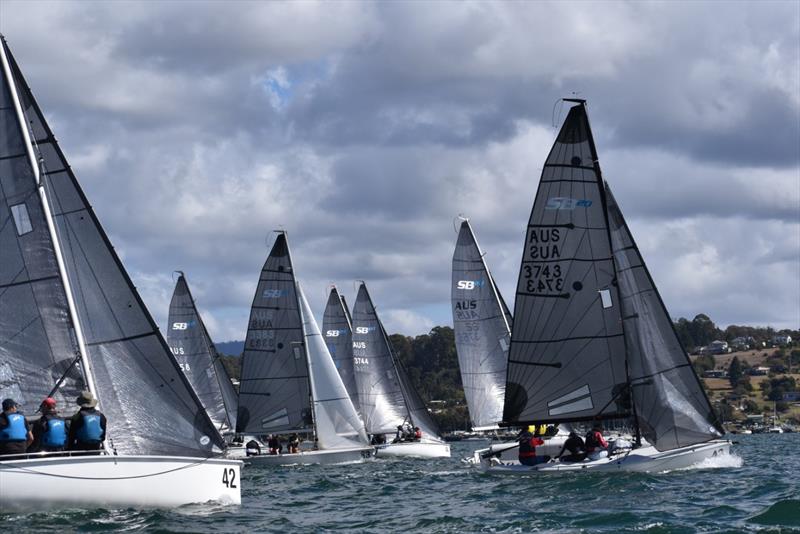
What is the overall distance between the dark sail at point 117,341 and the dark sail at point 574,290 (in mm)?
13135

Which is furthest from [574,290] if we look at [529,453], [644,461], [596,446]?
[644,461]

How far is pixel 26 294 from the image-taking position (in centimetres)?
2352

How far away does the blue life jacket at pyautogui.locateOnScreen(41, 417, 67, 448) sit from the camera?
72.7 ft

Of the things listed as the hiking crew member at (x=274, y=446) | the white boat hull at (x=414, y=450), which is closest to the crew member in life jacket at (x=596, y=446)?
the hiking crew member at (x=274, y=446)

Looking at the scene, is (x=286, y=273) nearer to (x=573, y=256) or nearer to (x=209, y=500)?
(x=573, y=256)

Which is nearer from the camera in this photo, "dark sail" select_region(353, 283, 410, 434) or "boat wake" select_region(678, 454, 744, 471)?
"boat wake" select_region(678, 454, 744, 471)

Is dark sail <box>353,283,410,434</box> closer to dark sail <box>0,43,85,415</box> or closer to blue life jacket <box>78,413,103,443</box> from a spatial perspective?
dark sail <box>0,43,85,415</box>

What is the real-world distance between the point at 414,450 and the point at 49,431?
119 ft

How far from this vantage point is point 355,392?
2547 inches

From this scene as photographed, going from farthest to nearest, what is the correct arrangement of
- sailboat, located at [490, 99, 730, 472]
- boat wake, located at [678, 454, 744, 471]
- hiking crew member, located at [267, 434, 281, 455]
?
hiking crew member, located at [267, 434, 281, 455], sailboat, located at [490, 99, 730, 472], boat wake, located at [678, 454, 744, 471]

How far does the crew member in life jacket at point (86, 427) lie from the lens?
22156mm

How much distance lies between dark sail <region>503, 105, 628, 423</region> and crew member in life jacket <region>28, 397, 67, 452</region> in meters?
15.8

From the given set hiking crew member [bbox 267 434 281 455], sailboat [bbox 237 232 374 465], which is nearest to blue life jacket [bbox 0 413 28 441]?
hiking crew member [bbox 267 434 281 455]

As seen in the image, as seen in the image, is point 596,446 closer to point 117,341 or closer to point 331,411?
point 117,341
